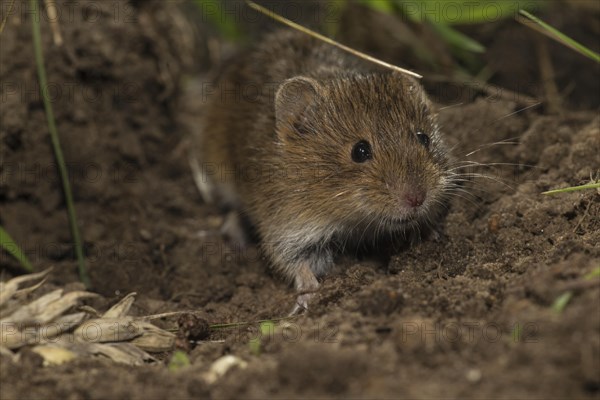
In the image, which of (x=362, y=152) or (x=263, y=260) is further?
(x=263, y=260)

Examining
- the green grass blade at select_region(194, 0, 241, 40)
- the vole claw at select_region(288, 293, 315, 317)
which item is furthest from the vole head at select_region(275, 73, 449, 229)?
the green grass blade at select_region(194, 0, 241, 40)

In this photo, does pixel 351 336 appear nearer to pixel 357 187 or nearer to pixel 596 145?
pixel 357 187

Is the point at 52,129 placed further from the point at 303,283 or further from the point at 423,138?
the point at 423,138

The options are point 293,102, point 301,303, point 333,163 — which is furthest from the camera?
point 293,102

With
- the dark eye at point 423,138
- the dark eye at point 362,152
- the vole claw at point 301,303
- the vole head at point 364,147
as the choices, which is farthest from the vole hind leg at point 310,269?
the dark eye at point 423,138

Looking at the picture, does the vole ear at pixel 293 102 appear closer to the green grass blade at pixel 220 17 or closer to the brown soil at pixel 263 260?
the brown soil at pixel 263 260

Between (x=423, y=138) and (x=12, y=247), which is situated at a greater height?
(x=423, y=138)

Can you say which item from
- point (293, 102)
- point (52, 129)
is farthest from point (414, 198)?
point (52, 129)
